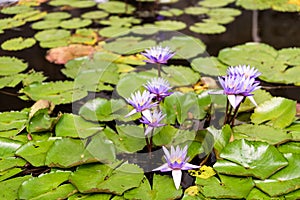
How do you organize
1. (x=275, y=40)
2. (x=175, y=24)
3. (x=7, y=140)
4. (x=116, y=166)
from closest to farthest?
(x=116, y=166) < (x=7, y=140) < (x=275, y=40) < (x=175, y=24)

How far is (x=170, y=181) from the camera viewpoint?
1.38 m

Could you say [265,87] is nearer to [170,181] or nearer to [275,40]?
[275,40]

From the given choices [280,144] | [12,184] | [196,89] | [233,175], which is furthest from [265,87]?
[12,184]

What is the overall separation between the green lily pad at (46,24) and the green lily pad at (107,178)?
1.58 meters

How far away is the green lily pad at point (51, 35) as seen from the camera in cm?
256

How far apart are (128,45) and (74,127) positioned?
0.98m

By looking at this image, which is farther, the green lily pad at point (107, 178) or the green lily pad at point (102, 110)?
the green lily pad at point (102, 110)

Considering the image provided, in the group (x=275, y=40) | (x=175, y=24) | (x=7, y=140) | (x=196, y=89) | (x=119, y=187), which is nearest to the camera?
(x=119, y=187)

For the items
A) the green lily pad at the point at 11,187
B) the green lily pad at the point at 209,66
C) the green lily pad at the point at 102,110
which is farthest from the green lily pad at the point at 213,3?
the green lily pad at the point at 11,187

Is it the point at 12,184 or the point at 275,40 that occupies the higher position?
the point at 275,40

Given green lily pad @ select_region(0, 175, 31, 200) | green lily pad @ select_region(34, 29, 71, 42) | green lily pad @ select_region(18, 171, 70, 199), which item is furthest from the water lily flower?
green lily pad @ select_region(34, 29, 71, 42)

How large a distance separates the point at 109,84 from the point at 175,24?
934 millimetres

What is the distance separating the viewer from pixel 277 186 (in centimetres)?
133

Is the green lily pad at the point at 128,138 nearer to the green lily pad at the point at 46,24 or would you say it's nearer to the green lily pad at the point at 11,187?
the green lily pad at the point at 11,187
